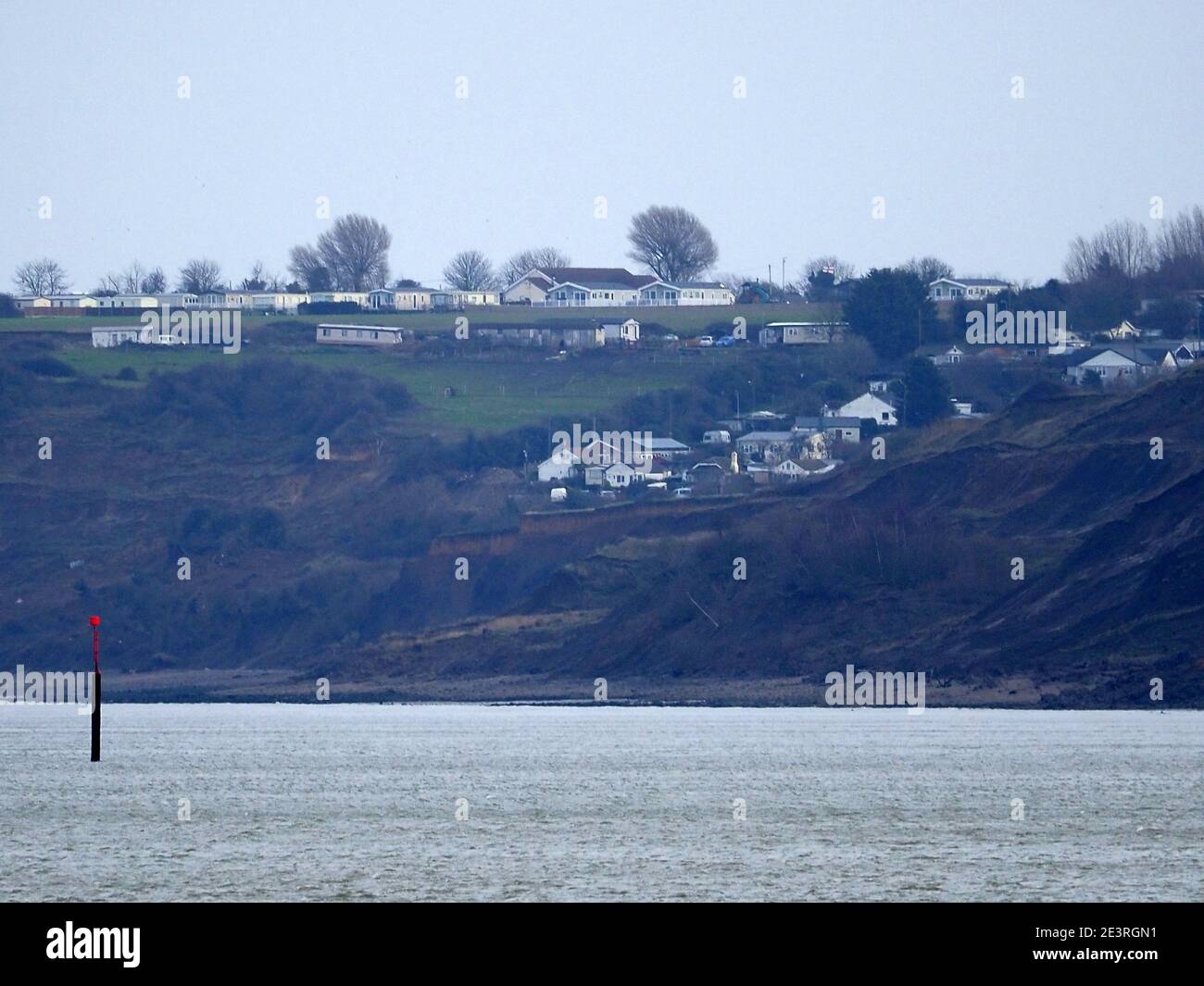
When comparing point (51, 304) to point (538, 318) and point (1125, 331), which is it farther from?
point (1125, 331)

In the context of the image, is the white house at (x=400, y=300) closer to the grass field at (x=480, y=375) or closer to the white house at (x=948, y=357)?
the grass field at (x=480, y=375)

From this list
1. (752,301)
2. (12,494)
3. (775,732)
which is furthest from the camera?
(752,301)

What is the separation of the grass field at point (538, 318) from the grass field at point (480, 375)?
6827mm

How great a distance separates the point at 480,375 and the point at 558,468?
75.7 feet

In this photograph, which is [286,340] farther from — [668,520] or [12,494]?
[668,520]

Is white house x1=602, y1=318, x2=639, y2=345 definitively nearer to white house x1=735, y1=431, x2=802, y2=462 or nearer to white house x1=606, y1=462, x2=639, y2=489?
white house x1=735, y1=431, x2=802, y2=462

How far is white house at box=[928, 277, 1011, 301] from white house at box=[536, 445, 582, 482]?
1766 inches

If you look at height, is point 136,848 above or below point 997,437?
below

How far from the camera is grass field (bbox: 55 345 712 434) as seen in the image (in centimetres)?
15838

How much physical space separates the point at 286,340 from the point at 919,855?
133 metres

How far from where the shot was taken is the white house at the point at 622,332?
6870 inches

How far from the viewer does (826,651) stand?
362 ft
